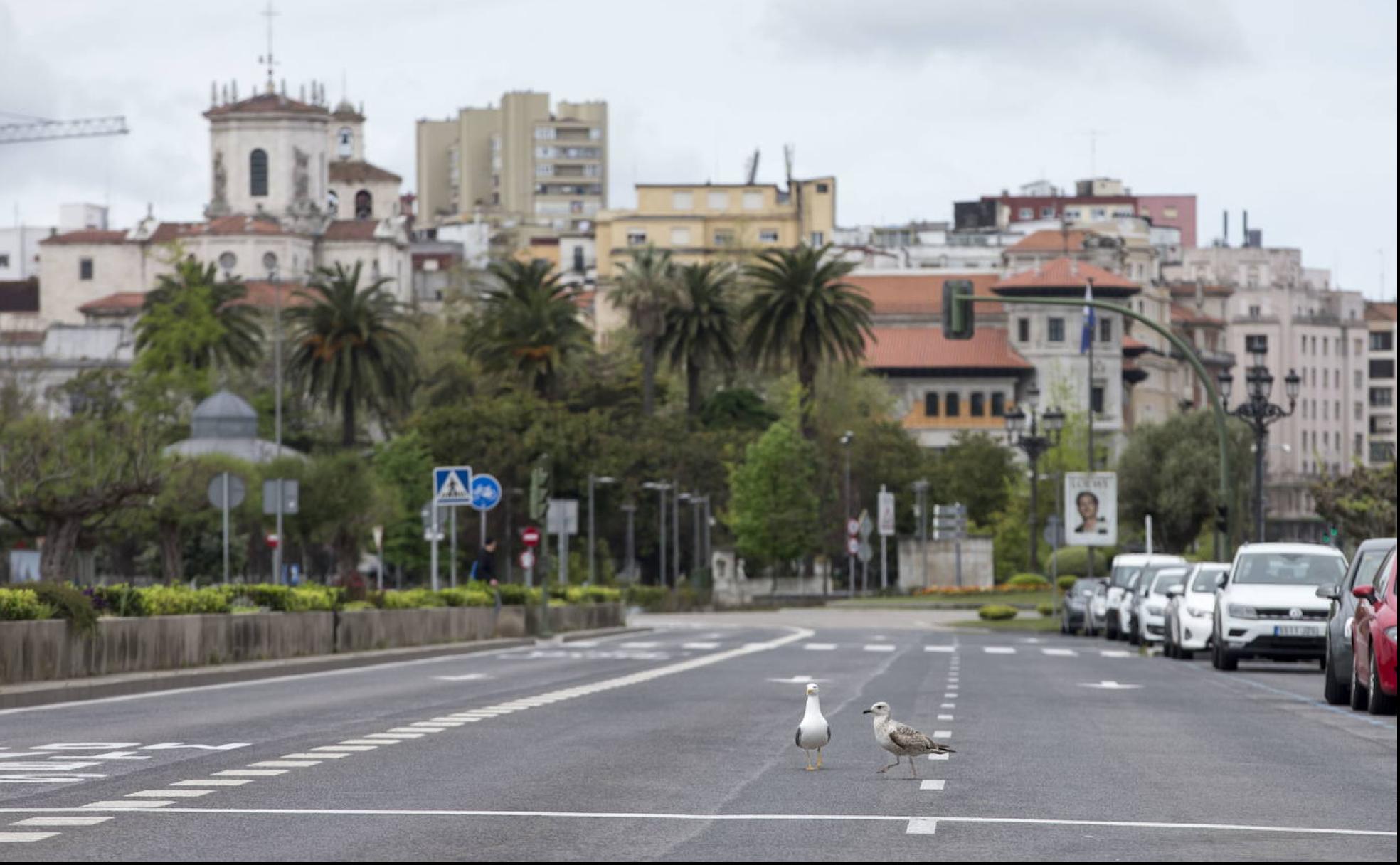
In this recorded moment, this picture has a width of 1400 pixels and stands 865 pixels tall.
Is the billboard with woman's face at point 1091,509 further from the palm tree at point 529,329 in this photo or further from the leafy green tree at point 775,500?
the palm tree at point 529,329

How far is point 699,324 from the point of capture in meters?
111

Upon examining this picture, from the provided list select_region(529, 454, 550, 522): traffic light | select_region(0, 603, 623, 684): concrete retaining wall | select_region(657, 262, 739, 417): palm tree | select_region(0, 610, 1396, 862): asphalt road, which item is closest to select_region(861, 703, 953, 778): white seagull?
select_region(0, 610, 1396, 862): asphalt road

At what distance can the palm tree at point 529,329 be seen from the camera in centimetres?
11269

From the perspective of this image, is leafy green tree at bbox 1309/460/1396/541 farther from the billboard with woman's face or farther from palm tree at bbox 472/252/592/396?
palm tree at bbox 472/252/592/396

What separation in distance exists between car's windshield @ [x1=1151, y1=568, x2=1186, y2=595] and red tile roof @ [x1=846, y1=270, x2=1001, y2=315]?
396ft

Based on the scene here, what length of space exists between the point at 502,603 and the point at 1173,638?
13.8m

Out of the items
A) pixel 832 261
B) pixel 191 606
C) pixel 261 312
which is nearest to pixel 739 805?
pixel 191 606

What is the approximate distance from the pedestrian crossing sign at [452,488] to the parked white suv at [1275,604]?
489 inches

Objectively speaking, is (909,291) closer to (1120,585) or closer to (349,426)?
(349,426)

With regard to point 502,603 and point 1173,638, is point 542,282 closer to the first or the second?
point 502,603

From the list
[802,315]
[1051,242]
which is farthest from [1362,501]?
[1051,242]

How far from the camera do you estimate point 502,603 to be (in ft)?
156

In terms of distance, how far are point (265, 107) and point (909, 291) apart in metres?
52.6

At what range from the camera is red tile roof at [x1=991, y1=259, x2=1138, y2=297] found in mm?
155875
